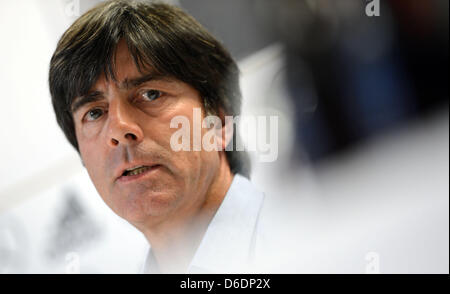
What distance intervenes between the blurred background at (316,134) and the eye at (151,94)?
236mm

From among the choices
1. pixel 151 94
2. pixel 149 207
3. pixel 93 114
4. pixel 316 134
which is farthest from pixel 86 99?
pixel 316 134

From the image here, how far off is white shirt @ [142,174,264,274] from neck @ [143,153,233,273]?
0.06ft

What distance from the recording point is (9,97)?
1382 millimetres

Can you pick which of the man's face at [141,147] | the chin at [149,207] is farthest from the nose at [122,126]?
the chin at [149,207]

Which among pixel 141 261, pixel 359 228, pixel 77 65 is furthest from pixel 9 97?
pixel 359 228

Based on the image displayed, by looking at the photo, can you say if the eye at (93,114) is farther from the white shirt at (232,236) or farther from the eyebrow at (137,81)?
the white shirt at (232,236)

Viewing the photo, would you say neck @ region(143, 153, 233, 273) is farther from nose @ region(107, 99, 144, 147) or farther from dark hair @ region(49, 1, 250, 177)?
nose @ region(107, 99, 144, 147)

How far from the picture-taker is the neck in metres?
1.18

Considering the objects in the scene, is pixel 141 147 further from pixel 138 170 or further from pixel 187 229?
pixel 187 229

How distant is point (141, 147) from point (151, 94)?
0.12 meters

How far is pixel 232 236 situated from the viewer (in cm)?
118

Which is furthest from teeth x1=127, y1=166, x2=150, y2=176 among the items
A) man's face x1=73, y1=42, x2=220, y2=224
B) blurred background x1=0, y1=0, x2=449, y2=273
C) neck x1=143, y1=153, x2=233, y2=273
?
blurred background x1=0, y1=0, x2=449, y2=273

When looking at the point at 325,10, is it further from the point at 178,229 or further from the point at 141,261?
the point at 141,261

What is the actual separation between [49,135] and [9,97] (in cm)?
16
